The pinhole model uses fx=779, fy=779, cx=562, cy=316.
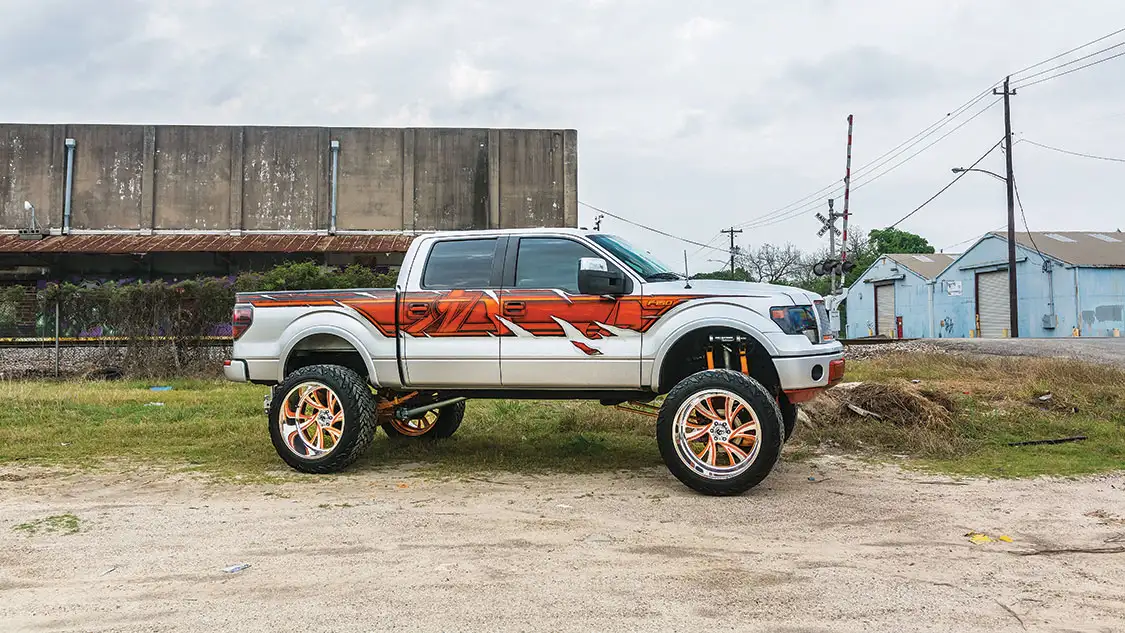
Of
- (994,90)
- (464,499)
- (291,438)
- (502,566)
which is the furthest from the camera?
(994,90)

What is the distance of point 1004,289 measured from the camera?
35000 mm

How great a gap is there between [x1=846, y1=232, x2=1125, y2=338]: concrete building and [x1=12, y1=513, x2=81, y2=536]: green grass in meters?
35.9

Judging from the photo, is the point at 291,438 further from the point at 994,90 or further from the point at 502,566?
the point at 994,90

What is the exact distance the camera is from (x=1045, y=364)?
11625 mm

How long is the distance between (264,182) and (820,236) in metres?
33.3

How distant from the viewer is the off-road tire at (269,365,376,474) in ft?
21.2

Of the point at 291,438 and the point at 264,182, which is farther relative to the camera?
the point at 264,182

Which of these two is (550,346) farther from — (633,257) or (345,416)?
(345,416)

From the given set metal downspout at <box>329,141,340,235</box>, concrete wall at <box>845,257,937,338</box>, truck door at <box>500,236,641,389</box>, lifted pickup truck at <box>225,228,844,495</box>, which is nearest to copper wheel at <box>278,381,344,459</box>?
lifted pickup truck at <box>225,228,844,495</box>

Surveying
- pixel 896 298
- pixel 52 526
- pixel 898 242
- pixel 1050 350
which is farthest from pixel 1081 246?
pixel 52 526

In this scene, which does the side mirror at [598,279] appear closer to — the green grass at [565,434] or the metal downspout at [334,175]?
the green grass at [565,434]

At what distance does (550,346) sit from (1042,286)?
34.0m

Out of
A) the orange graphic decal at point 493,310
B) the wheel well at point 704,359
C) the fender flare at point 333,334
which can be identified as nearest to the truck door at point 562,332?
the orange graphic decal at point 493,310

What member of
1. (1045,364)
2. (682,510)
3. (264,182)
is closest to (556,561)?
(682,510)
